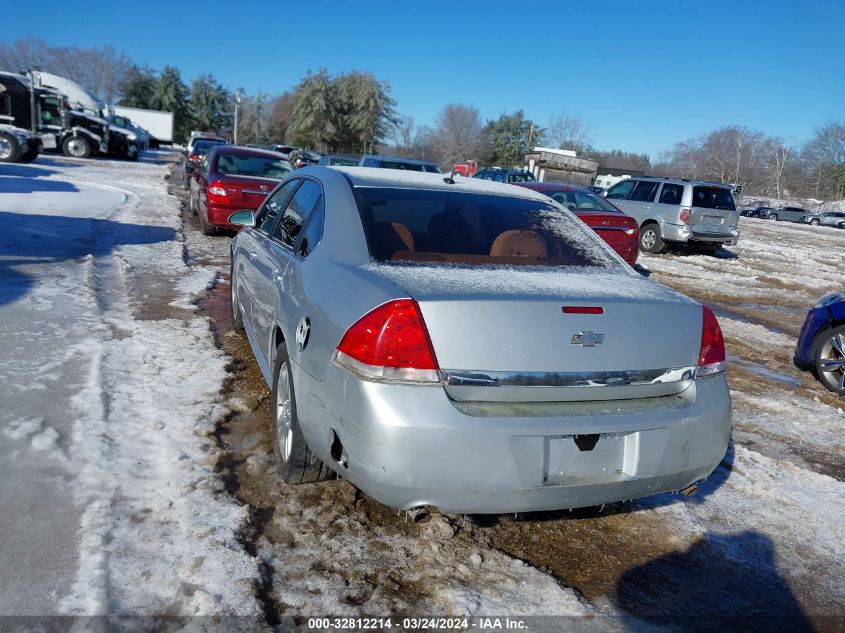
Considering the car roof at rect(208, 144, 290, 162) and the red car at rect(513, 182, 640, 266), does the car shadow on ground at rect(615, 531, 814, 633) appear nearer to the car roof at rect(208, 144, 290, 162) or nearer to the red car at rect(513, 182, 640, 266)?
the red car at rect(513, 182, 640, 266)

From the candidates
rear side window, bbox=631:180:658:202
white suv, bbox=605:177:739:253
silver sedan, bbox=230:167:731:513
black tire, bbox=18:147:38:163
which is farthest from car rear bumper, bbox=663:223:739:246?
black tire, bbox=18:147:38:163

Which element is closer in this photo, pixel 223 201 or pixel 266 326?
pixel 266 326

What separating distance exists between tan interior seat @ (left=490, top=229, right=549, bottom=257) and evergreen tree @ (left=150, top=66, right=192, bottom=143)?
85.7 m

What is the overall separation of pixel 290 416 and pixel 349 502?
20.0 inches

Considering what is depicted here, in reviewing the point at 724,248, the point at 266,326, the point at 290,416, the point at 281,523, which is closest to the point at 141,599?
the point at 281,523

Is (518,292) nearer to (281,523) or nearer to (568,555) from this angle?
(568,555)

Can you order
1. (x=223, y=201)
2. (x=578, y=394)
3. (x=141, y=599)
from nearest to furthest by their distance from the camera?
1. (x=141, y=599)
2. (x=578, y=394)
3. (x=223, y=201)

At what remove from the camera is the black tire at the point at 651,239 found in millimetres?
15250

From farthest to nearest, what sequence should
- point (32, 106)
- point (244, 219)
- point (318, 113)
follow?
point (318, 113) < point (32, 106) < point (244, 219)

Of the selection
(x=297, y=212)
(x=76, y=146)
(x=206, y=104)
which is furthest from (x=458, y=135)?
(x=297, y=212)

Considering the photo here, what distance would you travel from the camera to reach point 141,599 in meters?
2.37

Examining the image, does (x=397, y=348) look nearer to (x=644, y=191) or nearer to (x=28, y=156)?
(x=644, y=191)

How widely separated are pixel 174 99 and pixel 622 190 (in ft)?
256

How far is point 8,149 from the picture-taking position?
2094 cm
